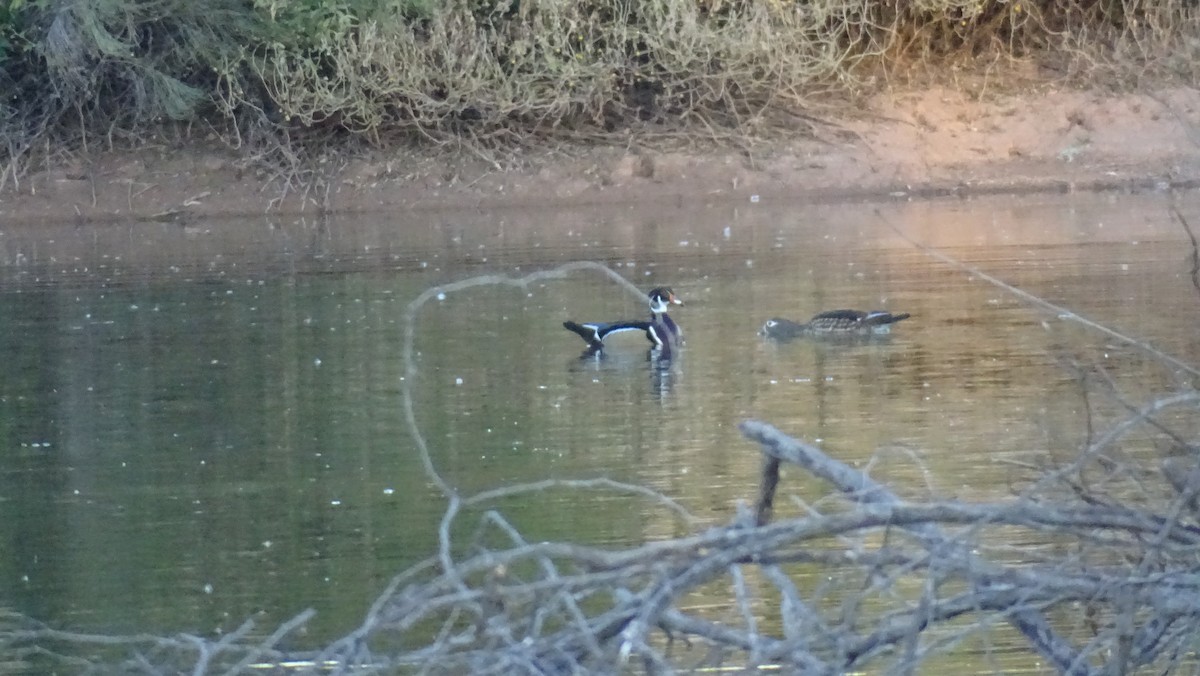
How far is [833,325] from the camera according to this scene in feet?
36.1

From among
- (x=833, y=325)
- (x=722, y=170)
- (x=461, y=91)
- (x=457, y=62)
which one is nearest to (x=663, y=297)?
(x=833, y=325)

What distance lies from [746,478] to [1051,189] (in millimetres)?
15492

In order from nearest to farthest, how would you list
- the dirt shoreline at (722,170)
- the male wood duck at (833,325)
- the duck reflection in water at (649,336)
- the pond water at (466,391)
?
the pond water at (466,391)
the duck reflection in water at (649,336)
the male wood duck at (833,325)
the dirt shoreline at (722,170)

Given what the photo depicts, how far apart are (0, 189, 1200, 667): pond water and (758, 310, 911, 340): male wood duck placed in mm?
157

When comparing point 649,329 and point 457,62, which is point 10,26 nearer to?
point 457,62

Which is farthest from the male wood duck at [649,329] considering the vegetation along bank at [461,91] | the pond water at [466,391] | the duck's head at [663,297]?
the vegetation along bank at [461,91]

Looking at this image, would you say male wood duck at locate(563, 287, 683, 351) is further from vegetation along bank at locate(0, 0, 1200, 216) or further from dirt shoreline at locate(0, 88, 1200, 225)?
vegetation along bank at locate(0, 0, 1200, 216)

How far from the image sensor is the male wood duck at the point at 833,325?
1096 centimetres

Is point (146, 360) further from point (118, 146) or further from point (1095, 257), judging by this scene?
point (118, 146)

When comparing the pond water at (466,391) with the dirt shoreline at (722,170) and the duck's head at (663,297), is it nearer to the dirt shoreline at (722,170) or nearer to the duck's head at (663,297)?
the duck's head at (663,297)

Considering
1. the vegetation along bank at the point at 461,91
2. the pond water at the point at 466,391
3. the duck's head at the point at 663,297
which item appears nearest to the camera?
the pond water at the point at 466,391

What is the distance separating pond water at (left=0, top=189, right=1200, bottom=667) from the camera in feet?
22.1

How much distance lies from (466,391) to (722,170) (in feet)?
46.1

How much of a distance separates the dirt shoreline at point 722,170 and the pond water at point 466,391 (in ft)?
16.2
